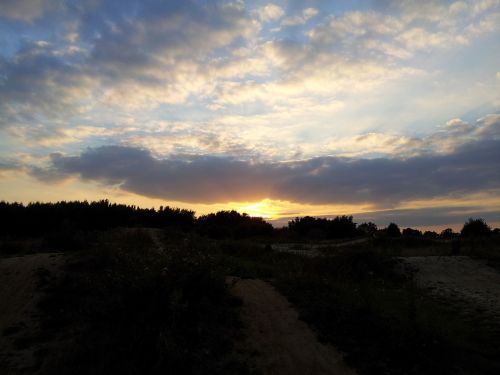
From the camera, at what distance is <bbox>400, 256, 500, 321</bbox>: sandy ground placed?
12227mm

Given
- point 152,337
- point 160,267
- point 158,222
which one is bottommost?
point 152,337

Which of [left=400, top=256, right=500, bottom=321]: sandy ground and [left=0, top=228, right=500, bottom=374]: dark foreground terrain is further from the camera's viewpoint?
[left=400, top=256, right=500, bottom=321]: sandy ground

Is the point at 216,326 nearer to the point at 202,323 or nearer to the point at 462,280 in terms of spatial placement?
the point at 202,323

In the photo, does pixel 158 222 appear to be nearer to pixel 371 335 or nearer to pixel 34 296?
pixel 34 296

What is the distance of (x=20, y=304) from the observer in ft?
34.0

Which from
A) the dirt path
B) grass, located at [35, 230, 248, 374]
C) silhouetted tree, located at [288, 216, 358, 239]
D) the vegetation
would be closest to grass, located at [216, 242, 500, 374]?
the vegetation

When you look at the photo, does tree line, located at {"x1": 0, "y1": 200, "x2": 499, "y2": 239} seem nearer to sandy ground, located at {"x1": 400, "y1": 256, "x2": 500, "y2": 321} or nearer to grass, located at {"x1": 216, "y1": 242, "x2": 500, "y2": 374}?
sandy ground, located at {"x1": 400, "y1": 256, "x2": 500, "y2": 321}

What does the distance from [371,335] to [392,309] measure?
8.38 feet

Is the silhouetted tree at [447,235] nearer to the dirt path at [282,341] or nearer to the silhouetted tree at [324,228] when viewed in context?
the silhouetted tree at [324,228]

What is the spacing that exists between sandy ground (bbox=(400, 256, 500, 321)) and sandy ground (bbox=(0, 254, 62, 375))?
10.9 metres

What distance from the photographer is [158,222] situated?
1642 inches

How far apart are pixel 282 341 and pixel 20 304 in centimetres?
699

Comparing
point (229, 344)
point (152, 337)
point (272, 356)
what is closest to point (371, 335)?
point (272, 356)

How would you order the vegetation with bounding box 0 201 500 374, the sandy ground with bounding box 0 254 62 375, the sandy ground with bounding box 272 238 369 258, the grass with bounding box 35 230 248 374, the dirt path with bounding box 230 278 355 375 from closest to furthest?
the grass with bounding box 35 230 248 374, the vegetation with bounding box 0 201 500 374, the dirt path with bounding box 230 278 355 375, the sandy ground with bounding box 0 254 62 375, the sandy ground with bounding box 272 238 369 258
